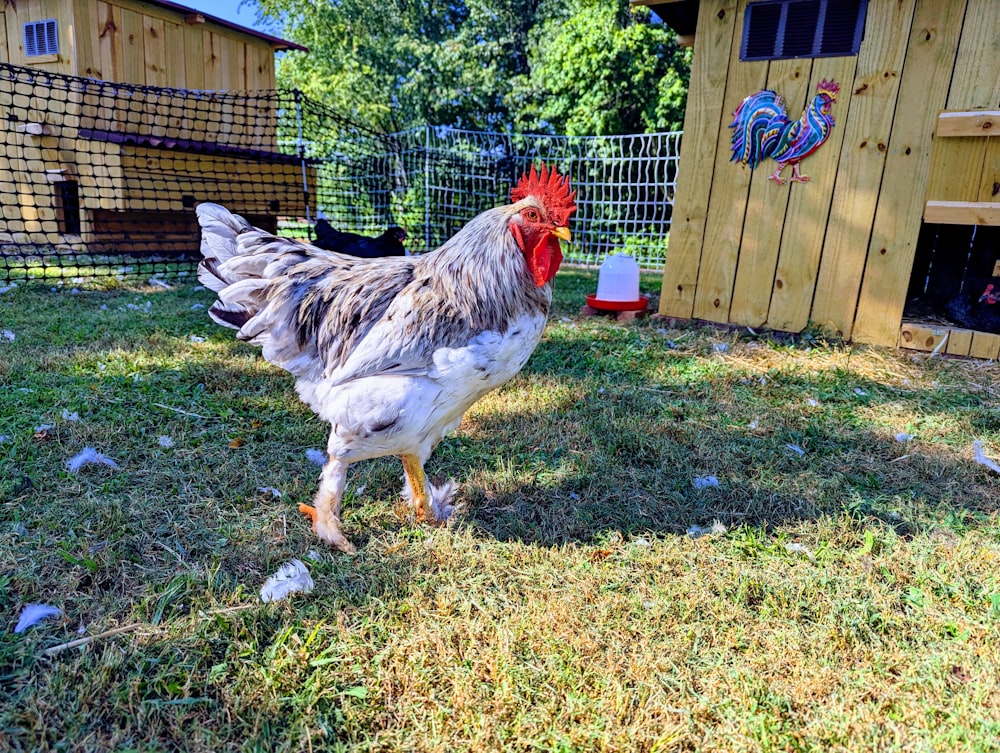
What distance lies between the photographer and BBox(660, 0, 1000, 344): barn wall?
4344 millimetres

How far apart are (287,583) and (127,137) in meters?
7.73

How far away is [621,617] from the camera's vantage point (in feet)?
6.34

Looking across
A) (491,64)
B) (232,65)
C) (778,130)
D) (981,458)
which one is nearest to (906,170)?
(778,130)

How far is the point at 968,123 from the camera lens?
4.21 metres

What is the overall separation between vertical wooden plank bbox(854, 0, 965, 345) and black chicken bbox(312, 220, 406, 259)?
15.3 ft

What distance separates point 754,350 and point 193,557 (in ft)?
13.8

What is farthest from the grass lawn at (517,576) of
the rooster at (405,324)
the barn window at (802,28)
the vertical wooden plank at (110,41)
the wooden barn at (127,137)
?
the vertical wooden plank at (110,41)

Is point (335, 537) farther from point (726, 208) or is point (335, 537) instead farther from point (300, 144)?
point (300, 144)

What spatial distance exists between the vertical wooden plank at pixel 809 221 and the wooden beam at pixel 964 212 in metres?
0.70

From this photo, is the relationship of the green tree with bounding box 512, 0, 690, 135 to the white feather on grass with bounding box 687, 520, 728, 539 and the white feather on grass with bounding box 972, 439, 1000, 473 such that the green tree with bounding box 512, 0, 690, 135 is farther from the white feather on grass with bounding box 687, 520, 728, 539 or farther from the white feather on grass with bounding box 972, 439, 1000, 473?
the white feather on grass with bounding box 687, 520, 728, 539

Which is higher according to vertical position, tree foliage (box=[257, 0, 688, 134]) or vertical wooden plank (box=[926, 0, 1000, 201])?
tree foliage (box=[257, 0, 688, 134])

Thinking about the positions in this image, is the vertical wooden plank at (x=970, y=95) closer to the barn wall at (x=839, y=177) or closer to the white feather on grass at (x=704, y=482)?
the barn wall at (x=839, y=177)

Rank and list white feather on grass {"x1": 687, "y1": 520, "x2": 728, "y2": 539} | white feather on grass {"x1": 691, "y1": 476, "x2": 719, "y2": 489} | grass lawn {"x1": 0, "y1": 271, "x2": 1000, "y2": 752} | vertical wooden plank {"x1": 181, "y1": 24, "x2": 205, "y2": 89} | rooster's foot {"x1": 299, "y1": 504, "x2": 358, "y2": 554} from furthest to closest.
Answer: vertical wooden plank {"x1": 181, "y1": 24, "x2": 205, "y2": 89}, white feather on grass {"x1": 691, "y1": 476, "x2": 719, "y2": 489}, white feather on grass {"x1": 687, "y1": 520, "x2": 728, "y2": 539}, rooster's foot {"x1": 299, "y1": 504, "x2": 358, "y2": 554}, grass lawn {"x1": 0, "y1": 271, "x2": 1000, "y2": 752}

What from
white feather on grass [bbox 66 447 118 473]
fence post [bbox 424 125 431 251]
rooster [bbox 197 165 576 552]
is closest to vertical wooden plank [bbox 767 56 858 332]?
rooster [bbox 197 165 576 552]
